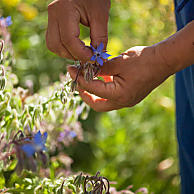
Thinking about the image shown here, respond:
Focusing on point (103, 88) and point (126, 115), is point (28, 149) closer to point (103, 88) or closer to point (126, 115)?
point (103, 88)

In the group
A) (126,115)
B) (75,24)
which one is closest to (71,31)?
(75,24)

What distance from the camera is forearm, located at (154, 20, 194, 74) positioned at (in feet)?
2.45

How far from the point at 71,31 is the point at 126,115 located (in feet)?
3.92

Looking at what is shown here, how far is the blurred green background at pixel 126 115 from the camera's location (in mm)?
1749

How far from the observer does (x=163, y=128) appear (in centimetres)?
193

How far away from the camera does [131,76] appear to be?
779mm

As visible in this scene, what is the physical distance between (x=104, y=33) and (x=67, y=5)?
12 cm

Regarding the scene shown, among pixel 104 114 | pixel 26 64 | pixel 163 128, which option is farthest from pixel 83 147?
pixel 26 64

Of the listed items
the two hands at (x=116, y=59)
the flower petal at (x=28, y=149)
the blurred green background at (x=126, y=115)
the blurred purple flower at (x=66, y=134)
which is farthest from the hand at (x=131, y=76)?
the blurred green background at (x=126, y=115)

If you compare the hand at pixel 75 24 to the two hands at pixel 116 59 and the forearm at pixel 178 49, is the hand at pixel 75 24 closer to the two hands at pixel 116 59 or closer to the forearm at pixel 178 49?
the two hands at pixel 116 59

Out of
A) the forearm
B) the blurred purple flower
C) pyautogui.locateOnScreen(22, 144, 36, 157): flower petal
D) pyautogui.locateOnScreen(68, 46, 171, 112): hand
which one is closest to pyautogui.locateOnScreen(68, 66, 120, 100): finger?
pyautogui.locateOnScreen(68, 46, 171, 112): hand

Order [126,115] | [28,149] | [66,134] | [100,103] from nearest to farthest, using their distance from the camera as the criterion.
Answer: [28,149]
[100,103]
[66,134]
[126,115]

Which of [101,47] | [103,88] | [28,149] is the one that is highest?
[101,47]

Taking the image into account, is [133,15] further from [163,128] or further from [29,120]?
[29,120]
